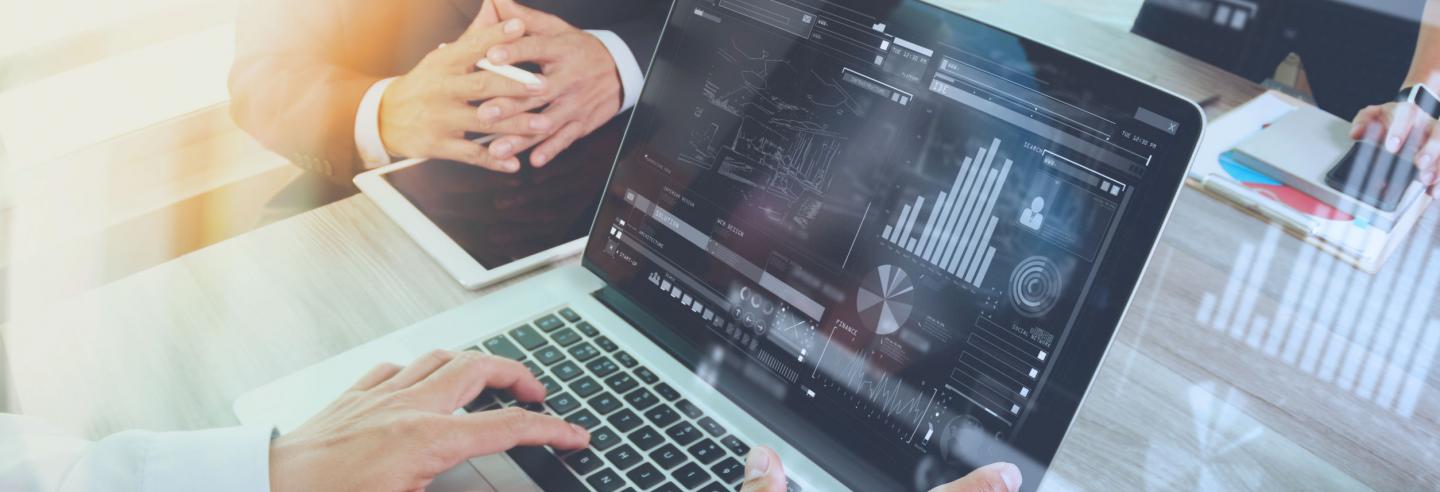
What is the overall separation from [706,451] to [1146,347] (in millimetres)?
448

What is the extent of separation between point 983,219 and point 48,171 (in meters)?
1.36

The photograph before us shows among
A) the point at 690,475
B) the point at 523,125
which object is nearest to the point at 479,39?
the point at 523,125

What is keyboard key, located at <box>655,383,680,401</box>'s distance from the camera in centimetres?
67

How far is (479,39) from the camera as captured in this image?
1182mm

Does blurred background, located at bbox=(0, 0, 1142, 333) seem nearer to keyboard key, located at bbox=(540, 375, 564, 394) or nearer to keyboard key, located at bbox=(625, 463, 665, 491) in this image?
keyboard key, located at bbox=(540, 375, 564, 394)

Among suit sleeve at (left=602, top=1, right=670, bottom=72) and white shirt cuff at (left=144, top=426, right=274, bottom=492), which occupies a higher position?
suit sleeve at (left=602, top=1, right=670, bottom=72)

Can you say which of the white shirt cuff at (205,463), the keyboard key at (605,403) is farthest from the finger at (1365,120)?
the white shirt cuff at (205,463)

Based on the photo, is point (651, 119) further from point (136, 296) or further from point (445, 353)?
point (136, 296)

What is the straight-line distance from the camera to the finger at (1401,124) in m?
1.04

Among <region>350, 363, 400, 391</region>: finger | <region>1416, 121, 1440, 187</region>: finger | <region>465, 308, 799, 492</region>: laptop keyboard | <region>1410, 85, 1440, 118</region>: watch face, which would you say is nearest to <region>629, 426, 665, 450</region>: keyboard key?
<region>465, 308, 799, 492</region>: laptop keyboard

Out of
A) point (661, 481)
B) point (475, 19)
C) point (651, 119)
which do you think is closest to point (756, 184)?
point (651, 119)

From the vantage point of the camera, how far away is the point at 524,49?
1.15 m

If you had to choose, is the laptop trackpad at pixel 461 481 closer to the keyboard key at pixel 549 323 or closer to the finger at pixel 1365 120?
the keyboard key at pixel 549 323

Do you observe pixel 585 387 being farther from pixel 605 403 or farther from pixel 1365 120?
pixel 1365 120
